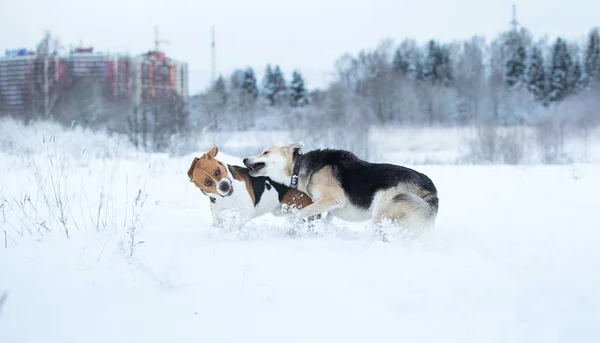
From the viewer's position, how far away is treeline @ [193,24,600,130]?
40969mm

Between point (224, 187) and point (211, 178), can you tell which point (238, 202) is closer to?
point (224, 187)

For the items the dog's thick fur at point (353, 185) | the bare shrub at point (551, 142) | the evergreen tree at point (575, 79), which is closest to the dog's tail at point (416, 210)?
the dog's thick fur at point (353, 185)

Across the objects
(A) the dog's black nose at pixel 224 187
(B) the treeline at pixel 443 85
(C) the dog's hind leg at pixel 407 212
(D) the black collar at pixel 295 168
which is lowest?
(C) the dog's hind leg at pixel 407 212

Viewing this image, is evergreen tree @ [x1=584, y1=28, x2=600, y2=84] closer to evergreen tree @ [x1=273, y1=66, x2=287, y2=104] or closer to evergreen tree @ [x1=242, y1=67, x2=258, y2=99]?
evergreen tree @ [x1=273, y1=66, x2=287, y2=104]

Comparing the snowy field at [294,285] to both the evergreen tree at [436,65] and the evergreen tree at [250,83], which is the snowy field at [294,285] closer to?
the evergreen tree at [436,65]

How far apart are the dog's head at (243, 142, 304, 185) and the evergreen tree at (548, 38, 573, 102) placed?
44.0 metres

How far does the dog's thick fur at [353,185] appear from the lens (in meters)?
4.50

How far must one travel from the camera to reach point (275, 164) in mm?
5215

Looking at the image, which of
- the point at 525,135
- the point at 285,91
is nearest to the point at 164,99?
the point at 525,135

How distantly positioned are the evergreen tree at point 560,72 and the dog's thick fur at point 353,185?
43.9 meters

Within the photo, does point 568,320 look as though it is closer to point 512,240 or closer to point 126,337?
point 512,240

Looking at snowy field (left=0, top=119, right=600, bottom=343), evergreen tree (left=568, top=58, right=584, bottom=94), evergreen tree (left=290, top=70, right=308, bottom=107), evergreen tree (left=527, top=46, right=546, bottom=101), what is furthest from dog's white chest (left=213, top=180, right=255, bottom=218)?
evergreen tree (left=290, top=70, right=308, bottom=107)

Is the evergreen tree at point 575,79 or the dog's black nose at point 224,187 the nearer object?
the dog's black nose at point 224,187

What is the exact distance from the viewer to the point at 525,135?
1853cm
